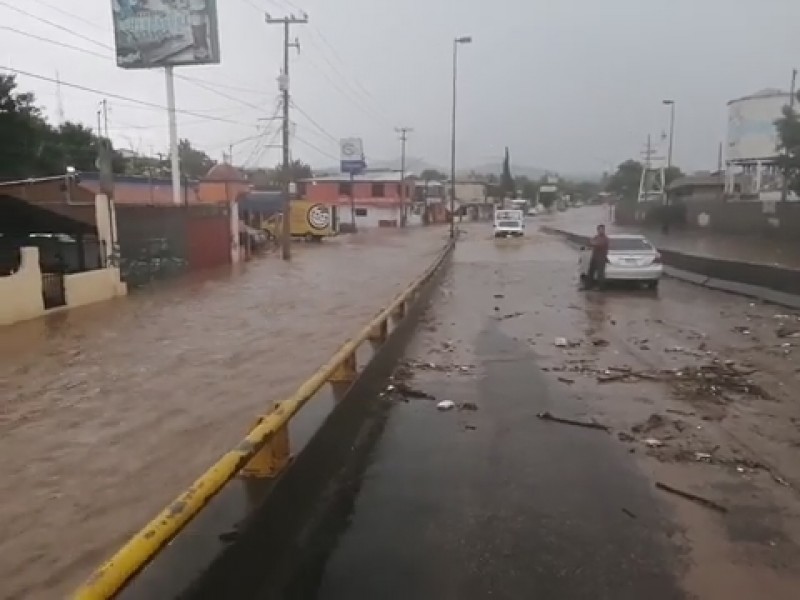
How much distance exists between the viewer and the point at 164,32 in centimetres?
3591

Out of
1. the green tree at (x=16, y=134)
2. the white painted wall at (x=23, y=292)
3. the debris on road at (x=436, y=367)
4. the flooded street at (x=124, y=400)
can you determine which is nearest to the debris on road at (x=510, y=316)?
the flooded street at (x=124, y=400)

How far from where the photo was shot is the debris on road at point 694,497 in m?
5.61

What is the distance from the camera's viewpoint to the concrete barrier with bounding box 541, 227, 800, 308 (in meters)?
18.6

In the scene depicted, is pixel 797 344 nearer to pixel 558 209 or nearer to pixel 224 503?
pixel 224 503

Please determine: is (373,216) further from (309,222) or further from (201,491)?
(201,491)

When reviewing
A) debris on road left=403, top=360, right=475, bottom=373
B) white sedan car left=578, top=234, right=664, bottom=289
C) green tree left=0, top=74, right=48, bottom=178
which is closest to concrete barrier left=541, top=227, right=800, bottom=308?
white sedan car left=578, top=234, right=664, bottom=289

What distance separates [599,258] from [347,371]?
15525 mm

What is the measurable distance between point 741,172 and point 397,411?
79.6m

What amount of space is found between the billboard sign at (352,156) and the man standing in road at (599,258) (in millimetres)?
57592

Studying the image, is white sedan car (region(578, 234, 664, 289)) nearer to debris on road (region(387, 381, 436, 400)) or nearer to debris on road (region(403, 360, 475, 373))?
debris on road (region(403, 360, 475, 373))

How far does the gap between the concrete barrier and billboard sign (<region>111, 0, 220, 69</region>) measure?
21984 mm

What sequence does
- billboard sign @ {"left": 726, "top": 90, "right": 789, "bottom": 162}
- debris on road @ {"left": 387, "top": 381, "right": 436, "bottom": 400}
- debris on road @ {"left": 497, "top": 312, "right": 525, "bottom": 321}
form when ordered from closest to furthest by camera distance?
debris on road @ {"left": 387, "top": 381, "right": 436, "bottom": 400} → debris on road @ {"left": 497, "top": 312, "right": 525, "bottom": 321} → billboard sign @ {"left": 726, "top": 90, "right": 789, "bottom": 162}

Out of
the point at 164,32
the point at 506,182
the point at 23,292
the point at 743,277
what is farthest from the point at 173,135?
the point at 506,182

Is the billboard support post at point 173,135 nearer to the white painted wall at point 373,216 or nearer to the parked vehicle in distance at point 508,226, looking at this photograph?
the parked vehicle in distance at point 508,226
